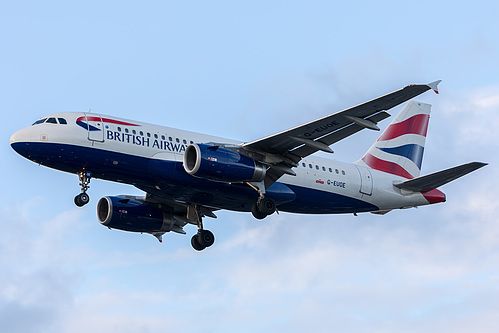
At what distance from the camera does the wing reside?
123ft

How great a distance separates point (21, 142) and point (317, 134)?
13.4m

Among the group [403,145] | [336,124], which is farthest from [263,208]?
[403,145]

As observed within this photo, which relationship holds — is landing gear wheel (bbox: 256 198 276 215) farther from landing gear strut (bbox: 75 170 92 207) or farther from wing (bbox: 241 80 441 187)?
landing gear strut (bbox: 75 170 92 207)

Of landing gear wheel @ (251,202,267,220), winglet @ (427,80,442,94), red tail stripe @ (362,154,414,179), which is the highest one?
red tail stripe @ (362,154,414,179)

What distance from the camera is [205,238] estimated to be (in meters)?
47.1

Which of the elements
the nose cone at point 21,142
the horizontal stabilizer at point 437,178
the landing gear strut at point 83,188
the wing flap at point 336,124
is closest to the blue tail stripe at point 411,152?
the horizontal stabilizer at point 437,178

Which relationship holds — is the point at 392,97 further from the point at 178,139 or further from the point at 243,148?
the point at 178,139

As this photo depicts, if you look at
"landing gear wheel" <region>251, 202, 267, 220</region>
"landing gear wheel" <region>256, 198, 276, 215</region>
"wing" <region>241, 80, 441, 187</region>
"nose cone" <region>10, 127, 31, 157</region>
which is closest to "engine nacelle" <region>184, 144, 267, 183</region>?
"wing" <region>241, 80, 441, 187</region>

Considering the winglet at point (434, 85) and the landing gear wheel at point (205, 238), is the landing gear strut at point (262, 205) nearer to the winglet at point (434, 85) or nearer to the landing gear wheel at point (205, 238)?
the landing gear wheel at point (205, 238)

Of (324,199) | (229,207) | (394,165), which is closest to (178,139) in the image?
(229,207)

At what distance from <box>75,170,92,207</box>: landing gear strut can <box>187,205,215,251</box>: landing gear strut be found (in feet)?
24.2

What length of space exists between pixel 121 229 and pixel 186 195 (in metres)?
6.64

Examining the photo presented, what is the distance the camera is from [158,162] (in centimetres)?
4066

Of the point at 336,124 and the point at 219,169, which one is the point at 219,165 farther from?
the point at 336,124
